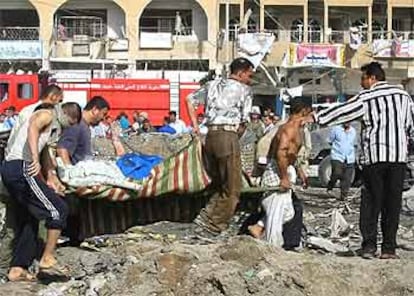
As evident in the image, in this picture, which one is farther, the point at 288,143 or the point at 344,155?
the point at 344,155

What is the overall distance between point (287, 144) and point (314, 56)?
40.5 m

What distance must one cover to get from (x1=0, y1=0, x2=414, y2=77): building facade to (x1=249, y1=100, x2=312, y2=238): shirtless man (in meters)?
38.6

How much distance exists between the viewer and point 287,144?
9.24 meters

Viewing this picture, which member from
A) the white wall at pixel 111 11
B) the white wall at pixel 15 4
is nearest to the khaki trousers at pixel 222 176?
the white wall at pixel 111 11

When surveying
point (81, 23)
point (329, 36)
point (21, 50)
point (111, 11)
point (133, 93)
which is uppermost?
point (111, 11)

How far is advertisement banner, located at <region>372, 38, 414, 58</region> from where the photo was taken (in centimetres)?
4991

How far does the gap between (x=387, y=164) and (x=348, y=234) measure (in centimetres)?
400

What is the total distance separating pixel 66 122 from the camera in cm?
870

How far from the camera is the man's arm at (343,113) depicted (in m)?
8.50

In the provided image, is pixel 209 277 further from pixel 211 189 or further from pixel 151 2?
pixel 151 2

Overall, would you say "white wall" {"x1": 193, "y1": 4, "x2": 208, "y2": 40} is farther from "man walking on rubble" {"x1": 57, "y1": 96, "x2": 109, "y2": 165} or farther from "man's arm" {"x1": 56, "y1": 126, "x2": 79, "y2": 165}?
"man's arm" {"x1": 56, "y1": 126, "x2": 79, "y2": 165}

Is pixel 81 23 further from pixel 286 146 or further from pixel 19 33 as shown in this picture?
pixel 286 146

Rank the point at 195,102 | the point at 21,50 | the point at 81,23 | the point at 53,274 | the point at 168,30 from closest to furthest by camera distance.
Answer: the point at 53,274
the point at 195,102
the point at 21,50
the point at 81,23
the point at 168,30

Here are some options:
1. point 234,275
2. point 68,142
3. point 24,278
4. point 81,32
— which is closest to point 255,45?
point 81,32
